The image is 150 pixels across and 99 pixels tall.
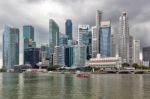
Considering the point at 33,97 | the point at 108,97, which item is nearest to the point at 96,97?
the point at 108,97

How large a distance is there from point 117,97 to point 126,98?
2276 mm

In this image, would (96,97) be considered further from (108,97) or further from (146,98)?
(146,98)

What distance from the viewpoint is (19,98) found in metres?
85.8

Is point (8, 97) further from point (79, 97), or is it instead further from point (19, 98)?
point (79, 97)

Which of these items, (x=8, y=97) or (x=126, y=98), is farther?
(x=8, y=97)

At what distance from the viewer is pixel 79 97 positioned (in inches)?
3428

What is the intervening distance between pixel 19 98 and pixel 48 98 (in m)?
7.31

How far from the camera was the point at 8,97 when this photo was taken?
292 feet

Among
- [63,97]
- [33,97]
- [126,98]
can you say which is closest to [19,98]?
[33,97]

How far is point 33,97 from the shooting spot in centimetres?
8825

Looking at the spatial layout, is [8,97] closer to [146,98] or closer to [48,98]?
[48,98]

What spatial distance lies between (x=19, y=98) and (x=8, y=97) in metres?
4.81

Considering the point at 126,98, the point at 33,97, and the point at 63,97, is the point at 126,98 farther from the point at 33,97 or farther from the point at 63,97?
the point at 33,97

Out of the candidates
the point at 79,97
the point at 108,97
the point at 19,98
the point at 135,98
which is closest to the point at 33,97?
the point at 19,98
